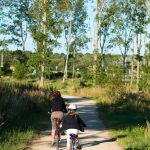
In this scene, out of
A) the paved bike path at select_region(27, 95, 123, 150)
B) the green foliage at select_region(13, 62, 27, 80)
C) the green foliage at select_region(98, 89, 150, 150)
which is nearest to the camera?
the paved bike path at select_region(27, 95, 123, 150)

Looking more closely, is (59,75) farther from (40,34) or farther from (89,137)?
(89,137)

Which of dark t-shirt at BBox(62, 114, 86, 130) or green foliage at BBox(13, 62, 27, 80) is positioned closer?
dark t-shirt at BBox(62, 114, 86, 130)

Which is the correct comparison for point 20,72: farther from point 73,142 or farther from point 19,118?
point 73,142

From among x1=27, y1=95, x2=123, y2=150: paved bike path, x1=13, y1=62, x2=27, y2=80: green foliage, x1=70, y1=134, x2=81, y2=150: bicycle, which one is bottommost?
x1=27, y1=95, x2=123, y2=150: paved bike path

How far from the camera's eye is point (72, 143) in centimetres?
1230

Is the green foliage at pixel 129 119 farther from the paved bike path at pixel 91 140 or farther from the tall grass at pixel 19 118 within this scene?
the tall grass at pixel 19 118

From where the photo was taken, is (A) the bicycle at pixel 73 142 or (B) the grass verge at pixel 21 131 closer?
(A) the bicycle at pixel 73 142

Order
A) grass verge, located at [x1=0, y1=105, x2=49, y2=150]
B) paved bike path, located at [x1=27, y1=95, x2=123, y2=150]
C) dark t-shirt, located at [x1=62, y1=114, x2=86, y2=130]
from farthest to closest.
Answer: paved bike path, located at [x1=27, y1=95, x2=123, y2=150] → grass verge, located at [x1=0, y1=105, x2=49, y2=150] → dark t-shirt, located at [x1=62, y1=114, x2=86, y2=130]

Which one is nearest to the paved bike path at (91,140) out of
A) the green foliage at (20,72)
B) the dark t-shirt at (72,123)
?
the dark t-shirt at (72,123)

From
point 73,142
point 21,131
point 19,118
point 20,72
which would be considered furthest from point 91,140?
point 20,72

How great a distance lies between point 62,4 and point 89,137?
51.0 meters

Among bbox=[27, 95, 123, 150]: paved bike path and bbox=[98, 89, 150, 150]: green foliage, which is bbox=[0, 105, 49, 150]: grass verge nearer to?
bbox=[27, 95, 123, 150]: paved bike path

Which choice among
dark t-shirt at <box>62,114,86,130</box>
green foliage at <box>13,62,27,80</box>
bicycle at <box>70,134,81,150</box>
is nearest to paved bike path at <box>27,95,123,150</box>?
bicycle at <box>70,134,81,150</box>

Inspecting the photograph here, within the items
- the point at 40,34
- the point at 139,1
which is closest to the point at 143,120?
the point at 40,34
